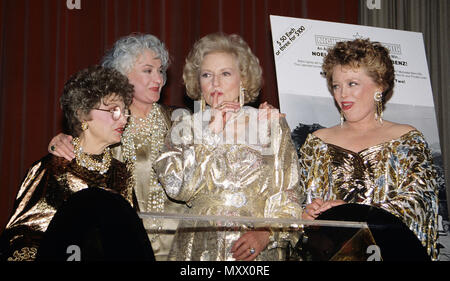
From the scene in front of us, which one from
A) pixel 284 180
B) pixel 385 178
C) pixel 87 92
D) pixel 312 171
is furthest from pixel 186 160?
pixel 385 178

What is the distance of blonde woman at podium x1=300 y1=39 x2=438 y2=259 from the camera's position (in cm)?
245

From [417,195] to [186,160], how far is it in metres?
1.14

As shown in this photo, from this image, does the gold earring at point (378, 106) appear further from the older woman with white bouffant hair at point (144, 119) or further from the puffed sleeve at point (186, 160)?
the older woman with white bouffant hair at point (144, 119)

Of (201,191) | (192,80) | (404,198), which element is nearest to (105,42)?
(192,80)

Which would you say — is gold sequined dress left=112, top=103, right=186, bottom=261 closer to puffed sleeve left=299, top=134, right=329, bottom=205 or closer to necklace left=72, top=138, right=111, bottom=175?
necklace left=72, top=138, right=111, bottom=175

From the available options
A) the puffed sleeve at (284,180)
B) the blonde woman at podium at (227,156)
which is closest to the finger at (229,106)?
the blonde woman at podium at (227,156)

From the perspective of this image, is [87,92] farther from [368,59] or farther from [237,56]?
[368,59]

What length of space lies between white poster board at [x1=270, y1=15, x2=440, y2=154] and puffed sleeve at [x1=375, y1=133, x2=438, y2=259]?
0.54 m

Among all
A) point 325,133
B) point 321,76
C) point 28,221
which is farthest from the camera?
point 321,76

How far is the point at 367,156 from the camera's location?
2617 mm

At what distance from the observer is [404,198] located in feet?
7.94

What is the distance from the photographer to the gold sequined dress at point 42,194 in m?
2.10

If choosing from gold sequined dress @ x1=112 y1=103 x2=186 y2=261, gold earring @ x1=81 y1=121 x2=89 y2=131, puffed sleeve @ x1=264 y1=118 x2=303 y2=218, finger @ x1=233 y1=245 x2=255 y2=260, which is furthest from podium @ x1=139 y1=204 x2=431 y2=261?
gold sequined dress @ x1=112 y1=103 x2=186 y2=261

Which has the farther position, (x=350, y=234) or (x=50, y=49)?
(x=50, y=49)
